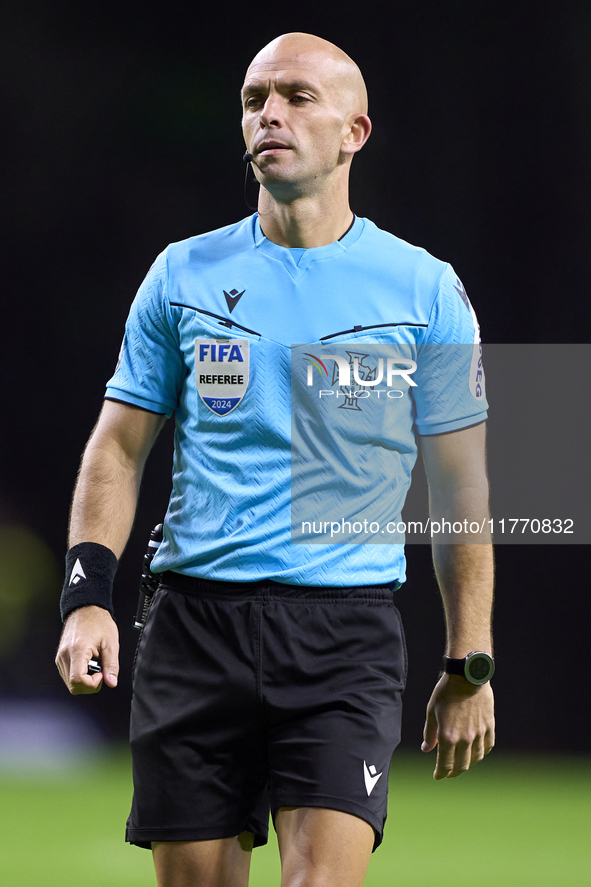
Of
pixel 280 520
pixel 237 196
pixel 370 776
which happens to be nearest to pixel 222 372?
pixel 280 520

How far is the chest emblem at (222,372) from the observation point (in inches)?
82.1

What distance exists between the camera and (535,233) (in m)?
4.95

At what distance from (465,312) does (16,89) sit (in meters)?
3.53

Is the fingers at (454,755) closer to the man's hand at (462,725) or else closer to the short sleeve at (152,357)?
the man's hand at (462,725)

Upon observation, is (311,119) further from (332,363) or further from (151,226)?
(151,226)

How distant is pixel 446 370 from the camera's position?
2.21 meters

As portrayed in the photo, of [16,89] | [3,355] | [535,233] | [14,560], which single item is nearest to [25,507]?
[14,560]

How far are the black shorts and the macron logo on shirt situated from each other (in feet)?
0.58

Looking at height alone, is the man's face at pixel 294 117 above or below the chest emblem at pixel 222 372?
above

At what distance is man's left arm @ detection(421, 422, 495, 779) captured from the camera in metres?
2.13

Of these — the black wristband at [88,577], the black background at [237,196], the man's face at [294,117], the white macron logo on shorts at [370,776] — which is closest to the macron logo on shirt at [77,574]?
the black wristband at [88,577]

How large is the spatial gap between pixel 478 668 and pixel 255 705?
43cm

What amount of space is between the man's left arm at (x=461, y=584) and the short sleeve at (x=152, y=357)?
20.2 inches

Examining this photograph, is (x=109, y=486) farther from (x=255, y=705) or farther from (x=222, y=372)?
(x=255, y=705)
